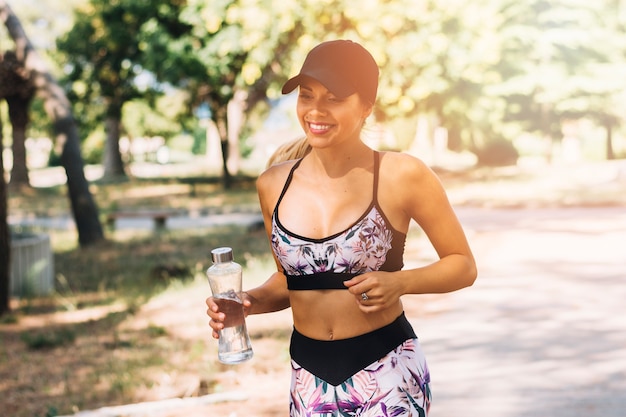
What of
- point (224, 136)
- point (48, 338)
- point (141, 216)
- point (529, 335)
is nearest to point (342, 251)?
point (529, 335)

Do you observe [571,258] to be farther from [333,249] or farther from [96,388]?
[333,249]

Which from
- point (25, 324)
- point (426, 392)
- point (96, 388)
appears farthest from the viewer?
point (25, 324)

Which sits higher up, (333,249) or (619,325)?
(333,249)

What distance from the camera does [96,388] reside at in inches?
285

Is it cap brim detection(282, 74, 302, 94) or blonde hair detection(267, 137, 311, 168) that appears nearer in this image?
cap brim detection(282, 74, 302, 94)

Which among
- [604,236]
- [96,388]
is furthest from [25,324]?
[604,236]

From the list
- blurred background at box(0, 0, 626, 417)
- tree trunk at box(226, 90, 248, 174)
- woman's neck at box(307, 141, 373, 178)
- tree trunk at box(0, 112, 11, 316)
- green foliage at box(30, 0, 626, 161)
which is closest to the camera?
woman's neck at box(307, 141, 373, 178)

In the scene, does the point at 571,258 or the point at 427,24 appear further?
the point at 427,24

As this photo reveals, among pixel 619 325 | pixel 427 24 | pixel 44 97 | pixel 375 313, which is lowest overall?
pixel 619 325

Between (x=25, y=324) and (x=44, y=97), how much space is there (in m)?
7.31

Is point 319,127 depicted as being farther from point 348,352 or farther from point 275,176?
point 348,352

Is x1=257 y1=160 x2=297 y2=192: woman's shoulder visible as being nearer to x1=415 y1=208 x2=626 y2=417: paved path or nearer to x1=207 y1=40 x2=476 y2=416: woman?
x1=207 y1=40 x2=476 y2=416: woman

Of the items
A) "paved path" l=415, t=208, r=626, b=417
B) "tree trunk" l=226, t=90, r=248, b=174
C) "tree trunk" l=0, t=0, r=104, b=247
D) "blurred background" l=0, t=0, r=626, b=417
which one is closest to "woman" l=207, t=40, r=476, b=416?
"blurred background" l=0, t=0, r=626, b=417

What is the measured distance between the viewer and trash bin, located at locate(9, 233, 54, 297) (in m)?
11.9
